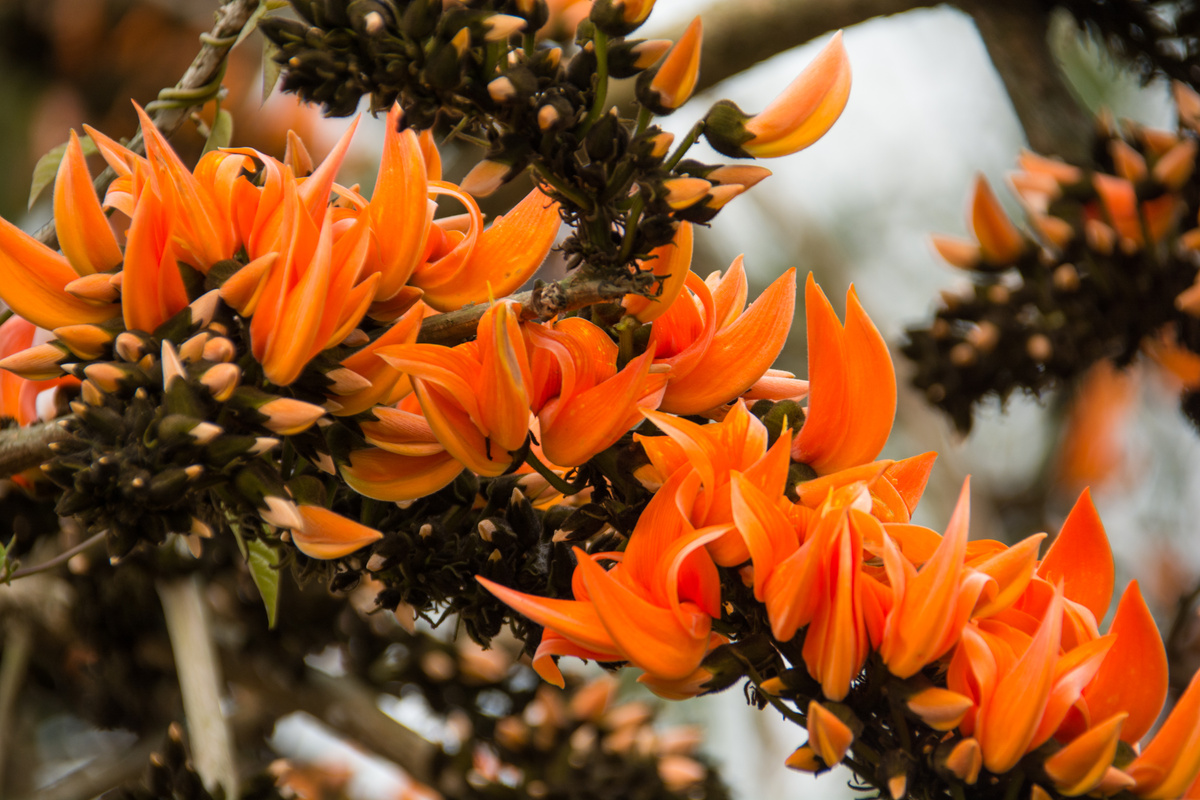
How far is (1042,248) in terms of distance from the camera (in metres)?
0.97

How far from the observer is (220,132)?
0.53 meters

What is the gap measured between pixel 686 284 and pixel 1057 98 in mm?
779

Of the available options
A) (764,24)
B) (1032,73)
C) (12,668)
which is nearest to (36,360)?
(12,668)

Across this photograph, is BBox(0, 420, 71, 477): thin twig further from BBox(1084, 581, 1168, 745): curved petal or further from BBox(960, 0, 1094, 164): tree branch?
BBox(960, 0, 1094, 164): tree branch

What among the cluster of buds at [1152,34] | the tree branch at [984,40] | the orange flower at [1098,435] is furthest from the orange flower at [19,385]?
the orange flower at [1098,435]

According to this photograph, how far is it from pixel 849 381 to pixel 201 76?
0.35 meters

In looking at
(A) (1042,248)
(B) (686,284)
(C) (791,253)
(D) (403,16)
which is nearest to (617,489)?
(B) (686,284)

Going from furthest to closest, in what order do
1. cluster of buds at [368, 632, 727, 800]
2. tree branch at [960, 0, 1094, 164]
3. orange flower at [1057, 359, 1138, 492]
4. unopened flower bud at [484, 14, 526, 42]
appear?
orange flower at [1057, 359, 1138, 492], tree branch at [960, 0, 1094, 164], cluster of buds at [368, 632, 727, 800], unopened flower bud at [484, 14, 526, 42]

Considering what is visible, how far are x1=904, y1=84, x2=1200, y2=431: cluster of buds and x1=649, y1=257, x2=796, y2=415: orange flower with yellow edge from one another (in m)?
0.63

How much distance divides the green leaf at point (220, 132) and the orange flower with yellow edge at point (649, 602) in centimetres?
31

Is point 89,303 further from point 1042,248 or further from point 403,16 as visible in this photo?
point 1042,248

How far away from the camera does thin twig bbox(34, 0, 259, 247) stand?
1.56ft

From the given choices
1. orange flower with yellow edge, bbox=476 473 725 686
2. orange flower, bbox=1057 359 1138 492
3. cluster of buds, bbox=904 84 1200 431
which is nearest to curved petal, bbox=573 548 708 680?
orange flower with yellow edge, bbox=476 473 725 686

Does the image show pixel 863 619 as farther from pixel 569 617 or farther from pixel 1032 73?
pixel 1032 73
